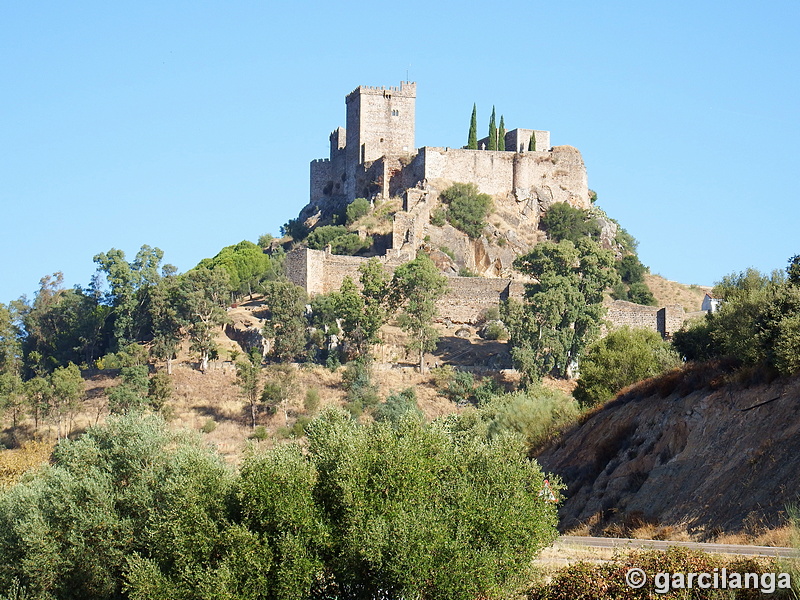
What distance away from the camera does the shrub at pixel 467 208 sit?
6800 cm

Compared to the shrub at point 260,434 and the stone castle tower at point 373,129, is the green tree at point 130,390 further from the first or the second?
the stone castle tower at point 373,129

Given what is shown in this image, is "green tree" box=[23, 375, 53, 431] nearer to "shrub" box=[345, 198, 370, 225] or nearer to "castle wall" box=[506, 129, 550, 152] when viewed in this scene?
"shrub" box=[345, 198, 370, 225]

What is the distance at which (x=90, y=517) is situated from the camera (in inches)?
920

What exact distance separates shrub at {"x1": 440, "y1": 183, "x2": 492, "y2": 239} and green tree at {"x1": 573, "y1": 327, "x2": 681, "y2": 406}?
94.5ft

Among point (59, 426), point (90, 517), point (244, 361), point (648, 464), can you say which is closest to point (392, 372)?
point (244, 361)

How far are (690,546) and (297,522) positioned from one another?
23.0 ft

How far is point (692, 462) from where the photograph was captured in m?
26.8

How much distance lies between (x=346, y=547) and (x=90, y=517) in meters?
6.18

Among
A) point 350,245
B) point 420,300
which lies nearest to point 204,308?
point 420,300

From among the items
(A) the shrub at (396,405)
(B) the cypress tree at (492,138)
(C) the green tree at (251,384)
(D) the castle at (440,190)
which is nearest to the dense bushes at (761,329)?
(A) the shrub at (396,405)

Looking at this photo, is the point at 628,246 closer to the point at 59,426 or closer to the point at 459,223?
the point at 459,223

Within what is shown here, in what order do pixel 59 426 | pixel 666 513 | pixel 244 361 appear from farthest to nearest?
pixel 244 361
pixel 59 426
pixel 666 513

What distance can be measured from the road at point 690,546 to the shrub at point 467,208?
44280 mm

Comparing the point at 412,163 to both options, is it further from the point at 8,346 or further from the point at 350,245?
the point at 8,346
